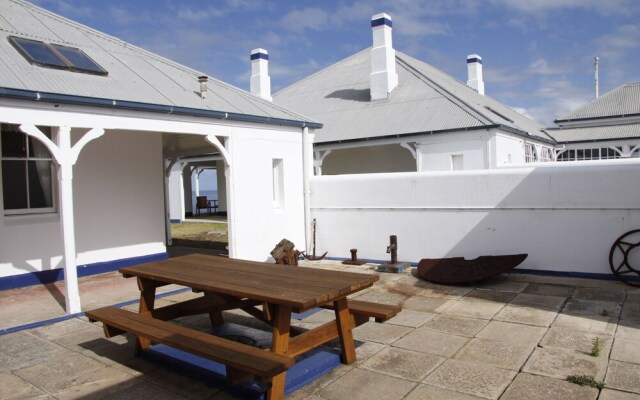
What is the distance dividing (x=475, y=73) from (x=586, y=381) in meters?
24.8

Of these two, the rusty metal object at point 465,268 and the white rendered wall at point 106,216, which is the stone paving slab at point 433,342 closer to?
the rusty metal object at point 465,268

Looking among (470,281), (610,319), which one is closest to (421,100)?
(470,281)

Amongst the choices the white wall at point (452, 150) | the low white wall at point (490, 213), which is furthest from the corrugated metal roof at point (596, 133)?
the low white wall at point (490, 213)

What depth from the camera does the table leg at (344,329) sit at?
464 centimetres

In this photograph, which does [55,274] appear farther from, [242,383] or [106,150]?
[242,383]

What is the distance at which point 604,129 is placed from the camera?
24.9 m

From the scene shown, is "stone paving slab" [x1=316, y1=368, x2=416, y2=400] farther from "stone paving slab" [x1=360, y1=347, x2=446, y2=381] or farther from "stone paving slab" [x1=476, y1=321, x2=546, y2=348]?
"stone paving slab" [x1=476, y1=321, x2=546, y2=348]

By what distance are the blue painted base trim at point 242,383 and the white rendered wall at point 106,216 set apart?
15.5 feet

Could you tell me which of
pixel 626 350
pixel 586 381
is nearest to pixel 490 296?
pixel 626 350

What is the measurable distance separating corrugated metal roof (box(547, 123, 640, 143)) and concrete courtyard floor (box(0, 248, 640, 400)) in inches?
709

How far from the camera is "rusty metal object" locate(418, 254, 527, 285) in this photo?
8.00 metres

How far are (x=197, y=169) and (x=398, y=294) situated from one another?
73.0 ft

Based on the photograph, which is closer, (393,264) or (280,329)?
(280,329)

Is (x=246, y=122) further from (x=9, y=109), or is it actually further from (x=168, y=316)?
(x=168, y=316)
